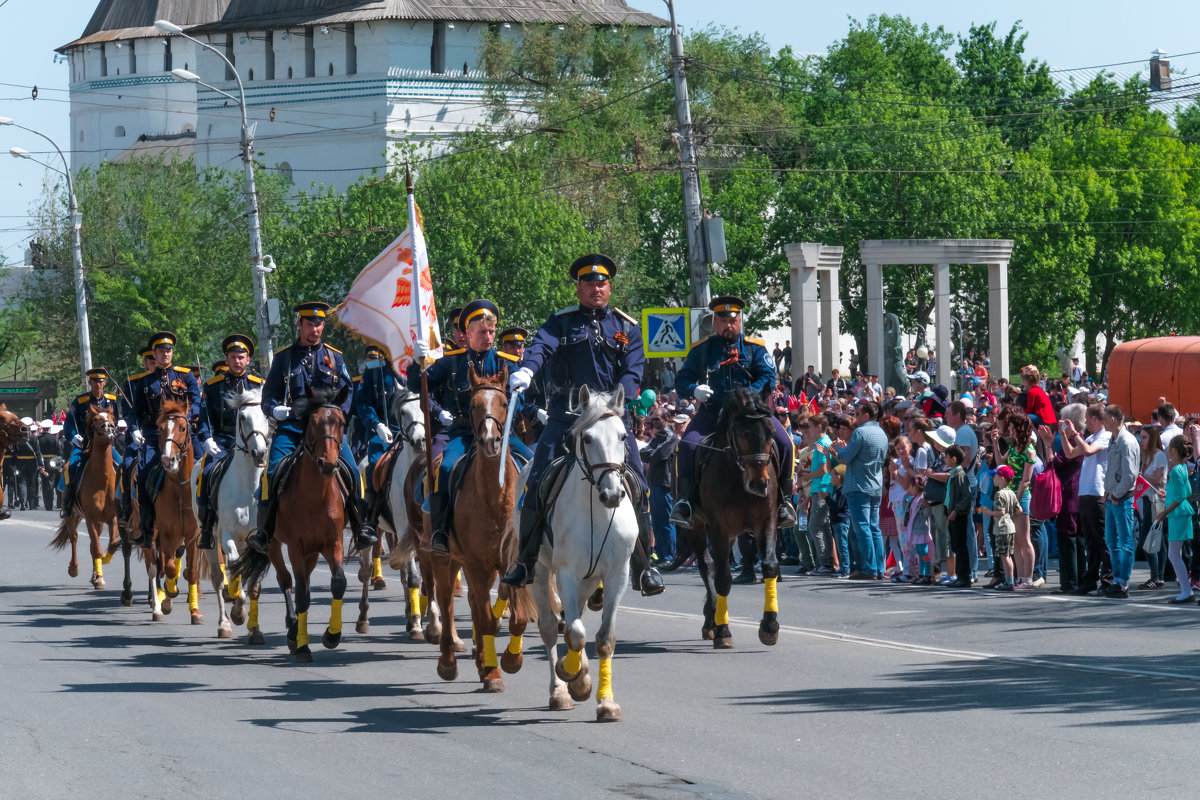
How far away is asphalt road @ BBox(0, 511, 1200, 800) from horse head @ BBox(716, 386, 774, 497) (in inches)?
54.9

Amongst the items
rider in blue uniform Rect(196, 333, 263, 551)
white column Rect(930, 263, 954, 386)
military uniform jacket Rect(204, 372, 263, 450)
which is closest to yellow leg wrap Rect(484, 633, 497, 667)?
rider in blue uniform Rect(196, 333, 263, 551)

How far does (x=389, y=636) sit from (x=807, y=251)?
29936 millimetres

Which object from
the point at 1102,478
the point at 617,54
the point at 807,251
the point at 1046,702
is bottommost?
the point at 1046,702

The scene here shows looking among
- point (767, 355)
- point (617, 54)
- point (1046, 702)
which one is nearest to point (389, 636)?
point (767, 355)

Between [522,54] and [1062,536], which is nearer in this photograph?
[1062,536]

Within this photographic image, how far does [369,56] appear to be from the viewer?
78375mm

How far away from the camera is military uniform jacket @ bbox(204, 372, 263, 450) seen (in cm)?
1695

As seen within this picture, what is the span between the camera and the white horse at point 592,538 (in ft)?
35.7

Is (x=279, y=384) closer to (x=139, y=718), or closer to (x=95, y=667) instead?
(x=95, y=667)

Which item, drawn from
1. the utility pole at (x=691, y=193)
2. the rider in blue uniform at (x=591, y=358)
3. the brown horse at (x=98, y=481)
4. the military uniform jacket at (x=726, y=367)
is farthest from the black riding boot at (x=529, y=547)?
the utility pole at (x=691, y=193)

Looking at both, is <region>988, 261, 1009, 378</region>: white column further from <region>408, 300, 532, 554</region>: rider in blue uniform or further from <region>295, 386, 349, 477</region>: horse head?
<region>408, 300, 532, 554</region>: rider in blue uniform

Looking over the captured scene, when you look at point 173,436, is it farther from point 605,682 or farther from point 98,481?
point 605,682

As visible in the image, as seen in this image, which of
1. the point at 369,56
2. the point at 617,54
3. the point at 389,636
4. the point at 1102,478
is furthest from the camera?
the point at 369,56

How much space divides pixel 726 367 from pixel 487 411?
371 centimetres
